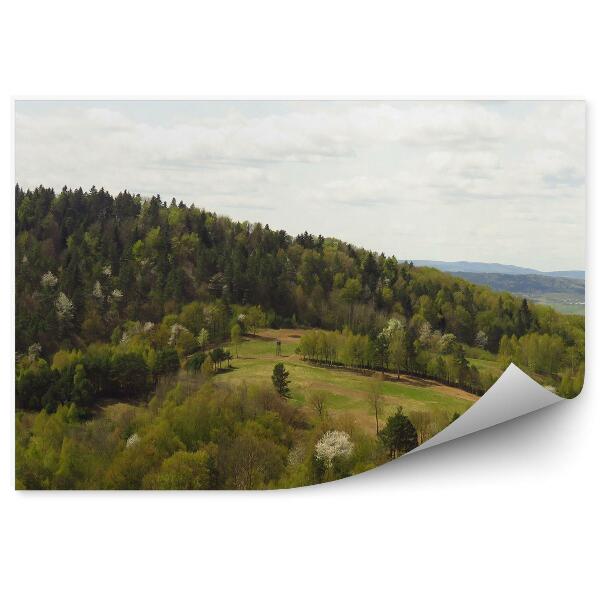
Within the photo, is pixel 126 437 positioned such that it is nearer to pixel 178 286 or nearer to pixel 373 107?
pixel 178 286

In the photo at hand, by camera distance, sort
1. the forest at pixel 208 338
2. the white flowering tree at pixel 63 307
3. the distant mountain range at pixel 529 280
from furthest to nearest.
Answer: the distant mountain range at pixel 529 280 → the white flowering tree at pixel 63 307 → the forest at pixel 208 338

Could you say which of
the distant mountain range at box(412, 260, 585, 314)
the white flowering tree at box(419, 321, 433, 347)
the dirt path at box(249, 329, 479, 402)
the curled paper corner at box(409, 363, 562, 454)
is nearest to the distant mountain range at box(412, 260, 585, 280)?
the distant mountain range at box(412, 260, 585, 314)

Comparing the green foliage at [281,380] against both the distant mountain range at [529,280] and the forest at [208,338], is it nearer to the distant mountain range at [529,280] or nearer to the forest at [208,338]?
the forest at [208,338]

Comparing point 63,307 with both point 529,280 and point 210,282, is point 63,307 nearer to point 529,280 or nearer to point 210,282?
point 210,282

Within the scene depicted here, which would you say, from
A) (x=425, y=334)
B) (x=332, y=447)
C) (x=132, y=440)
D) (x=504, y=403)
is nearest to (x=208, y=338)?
(x=132, y=440)

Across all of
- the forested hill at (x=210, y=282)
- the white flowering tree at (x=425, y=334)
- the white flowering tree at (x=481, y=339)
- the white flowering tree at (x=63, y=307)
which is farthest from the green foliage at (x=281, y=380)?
the white flowering tree at (x=63, y=307)

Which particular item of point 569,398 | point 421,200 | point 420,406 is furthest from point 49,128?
point 569,398

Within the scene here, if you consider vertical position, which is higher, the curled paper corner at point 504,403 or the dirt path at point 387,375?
the dirt path at point 387,375
